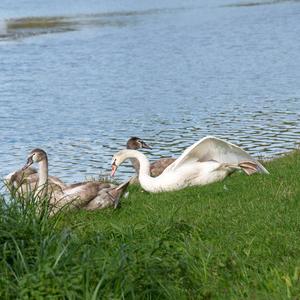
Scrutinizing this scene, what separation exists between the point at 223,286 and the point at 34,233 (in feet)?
4.68

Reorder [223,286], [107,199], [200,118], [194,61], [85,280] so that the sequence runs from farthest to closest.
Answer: [194,61], [200,118], [107,199], [223,286], [85,280]

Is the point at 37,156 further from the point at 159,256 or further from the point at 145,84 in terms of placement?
the point at 145,84

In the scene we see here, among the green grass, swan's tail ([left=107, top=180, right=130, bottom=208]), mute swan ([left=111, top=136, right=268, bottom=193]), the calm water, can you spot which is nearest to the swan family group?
mute swan ([left=111, top=136, right=268, bottom=193])

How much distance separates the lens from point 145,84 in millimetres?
30250

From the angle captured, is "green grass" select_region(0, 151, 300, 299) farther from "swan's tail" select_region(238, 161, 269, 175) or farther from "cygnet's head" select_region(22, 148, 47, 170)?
"cygnet's head" select_region(22, 148, 47, 170)

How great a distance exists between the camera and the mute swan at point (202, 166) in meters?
12.9

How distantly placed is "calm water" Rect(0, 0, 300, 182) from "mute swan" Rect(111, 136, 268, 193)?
3952 millimetres

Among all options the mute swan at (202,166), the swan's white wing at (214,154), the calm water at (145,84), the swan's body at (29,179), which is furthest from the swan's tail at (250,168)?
the calm water at (145,84)

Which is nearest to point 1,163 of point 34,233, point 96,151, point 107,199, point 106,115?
point 96,151

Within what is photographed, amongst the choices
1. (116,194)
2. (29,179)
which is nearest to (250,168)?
(116,194)

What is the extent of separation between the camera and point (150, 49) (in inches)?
1570

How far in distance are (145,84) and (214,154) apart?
1701cm

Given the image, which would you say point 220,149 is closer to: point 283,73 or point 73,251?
point 73,251

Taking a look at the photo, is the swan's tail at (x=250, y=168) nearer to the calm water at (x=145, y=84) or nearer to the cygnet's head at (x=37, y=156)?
the cygnet's head at (x=37, y=156)
